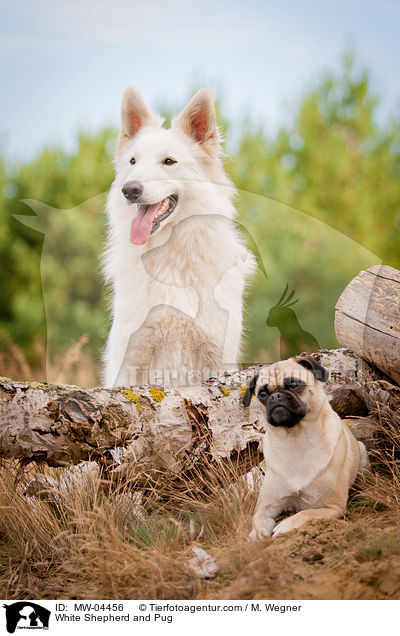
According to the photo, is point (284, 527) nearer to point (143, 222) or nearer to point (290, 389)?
point (290, 389)

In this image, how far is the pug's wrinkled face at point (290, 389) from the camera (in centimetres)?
241

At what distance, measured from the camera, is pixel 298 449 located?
8.34 ft

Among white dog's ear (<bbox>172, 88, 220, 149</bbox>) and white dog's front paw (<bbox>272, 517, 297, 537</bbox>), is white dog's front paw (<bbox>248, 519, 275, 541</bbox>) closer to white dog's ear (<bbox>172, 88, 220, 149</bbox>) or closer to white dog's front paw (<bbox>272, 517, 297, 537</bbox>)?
white dog's front paw (<bbox>272, 517, 297, 537</bbox>)

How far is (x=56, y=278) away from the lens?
10.8ft

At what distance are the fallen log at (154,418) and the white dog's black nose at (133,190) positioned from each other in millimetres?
1036

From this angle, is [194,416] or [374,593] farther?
[194,416]

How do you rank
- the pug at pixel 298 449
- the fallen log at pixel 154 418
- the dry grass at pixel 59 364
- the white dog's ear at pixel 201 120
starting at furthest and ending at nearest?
1. the dry grass at pixel 59 364
2. the white dog's ear at pixel 201 120
3. the fallen log at pixel 154 418
4. the pug at pixel 298 449

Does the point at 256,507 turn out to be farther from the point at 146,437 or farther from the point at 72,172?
the point at 72,172

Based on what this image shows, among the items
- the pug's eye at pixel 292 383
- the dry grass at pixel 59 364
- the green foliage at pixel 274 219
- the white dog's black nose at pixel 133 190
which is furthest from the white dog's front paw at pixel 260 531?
the white dog's black nose at pixel 133 190

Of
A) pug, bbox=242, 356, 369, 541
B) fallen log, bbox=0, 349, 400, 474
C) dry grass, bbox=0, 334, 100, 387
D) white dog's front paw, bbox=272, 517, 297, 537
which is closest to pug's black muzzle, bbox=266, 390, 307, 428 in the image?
pug, bbox=242, 356, 369, 541

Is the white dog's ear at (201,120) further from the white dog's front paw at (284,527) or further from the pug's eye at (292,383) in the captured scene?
the white dog's front paw at (284,527)

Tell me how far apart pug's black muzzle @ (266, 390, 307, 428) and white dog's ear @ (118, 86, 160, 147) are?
179cm

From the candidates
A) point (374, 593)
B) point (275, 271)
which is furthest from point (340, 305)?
point (374, 593)

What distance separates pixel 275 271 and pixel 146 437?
1185 millimetres
